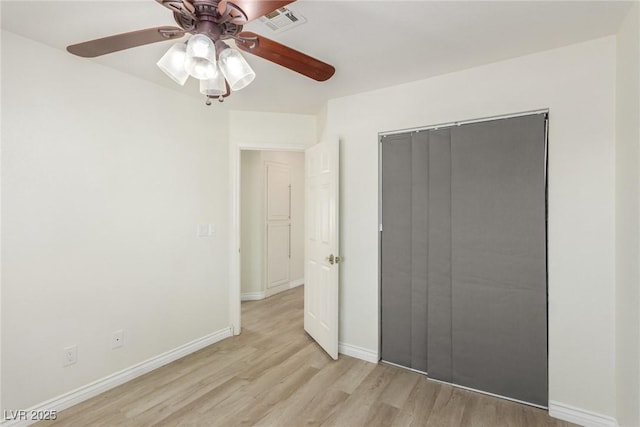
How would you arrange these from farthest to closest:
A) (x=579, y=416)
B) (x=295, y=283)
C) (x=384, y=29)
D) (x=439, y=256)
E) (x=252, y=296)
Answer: (x=295, y=283) < (x=252, y=296) < (x=439, y=256) < (x=579, y=416) < (x=384, y=29)

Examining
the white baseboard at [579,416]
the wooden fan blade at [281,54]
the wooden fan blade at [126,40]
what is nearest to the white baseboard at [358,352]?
the white baseboard at [579,416]

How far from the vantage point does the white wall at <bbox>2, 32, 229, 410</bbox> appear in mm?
1973

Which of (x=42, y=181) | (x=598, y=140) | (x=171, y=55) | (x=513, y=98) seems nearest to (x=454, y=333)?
(x=598, y=140)

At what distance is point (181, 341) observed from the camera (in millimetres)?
2947

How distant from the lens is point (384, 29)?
6.17 ft

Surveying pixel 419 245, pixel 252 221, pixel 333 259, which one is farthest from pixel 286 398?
pixel 252 221

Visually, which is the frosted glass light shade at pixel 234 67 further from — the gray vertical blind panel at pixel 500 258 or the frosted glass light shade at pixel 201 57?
the gray vertical blind panel at pixel 500 258

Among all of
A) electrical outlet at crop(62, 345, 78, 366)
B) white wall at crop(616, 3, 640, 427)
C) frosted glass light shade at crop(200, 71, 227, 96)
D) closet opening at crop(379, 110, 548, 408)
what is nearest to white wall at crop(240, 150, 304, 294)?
closet opening at crop(379, 110, 548, 408)

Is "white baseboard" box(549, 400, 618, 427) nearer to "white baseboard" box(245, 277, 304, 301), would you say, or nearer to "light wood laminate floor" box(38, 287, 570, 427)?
"light wood laminate floor" box(38, 287, 570, 427)

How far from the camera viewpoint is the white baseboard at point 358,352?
→ 2.88 metres

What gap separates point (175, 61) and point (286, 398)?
2.22 m

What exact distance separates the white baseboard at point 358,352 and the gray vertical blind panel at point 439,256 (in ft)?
1.60

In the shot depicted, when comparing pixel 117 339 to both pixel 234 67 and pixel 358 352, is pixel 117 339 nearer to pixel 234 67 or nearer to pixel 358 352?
pixel 358 352

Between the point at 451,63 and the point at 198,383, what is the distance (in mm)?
3069
